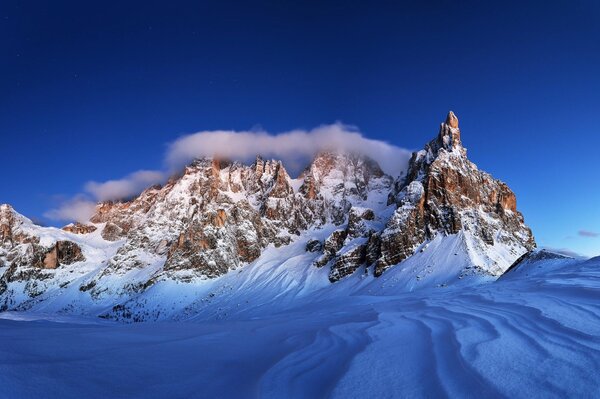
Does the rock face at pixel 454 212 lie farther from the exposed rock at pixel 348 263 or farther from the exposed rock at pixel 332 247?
the exposed rock at pixel 332 247

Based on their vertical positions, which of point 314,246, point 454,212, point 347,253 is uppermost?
point 454,212

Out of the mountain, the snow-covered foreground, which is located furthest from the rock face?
the snow-covered foreground

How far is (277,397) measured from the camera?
11.7 ft

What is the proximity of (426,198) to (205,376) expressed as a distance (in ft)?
392

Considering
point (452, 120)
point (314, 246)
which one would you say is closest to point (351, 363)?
point (452, 120)

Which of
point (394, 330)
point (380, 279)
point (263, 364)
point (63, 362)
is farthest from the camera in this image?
point (380, 279)

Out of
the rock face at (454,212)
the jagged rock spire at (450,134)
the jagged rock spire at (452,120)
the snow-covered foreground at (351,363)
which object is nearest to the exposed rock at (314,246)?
the rock face at (454,212)

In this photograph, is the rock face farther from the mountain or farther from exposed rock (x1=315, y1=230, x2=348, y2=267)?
exposed rock (x1=315, y1=230, x2=348, y2=267)

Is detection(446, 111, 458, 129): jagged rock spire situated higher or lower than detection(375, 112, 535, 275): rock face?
higher

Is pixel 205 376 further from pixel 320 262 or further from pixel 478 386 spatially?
pixel 320 262

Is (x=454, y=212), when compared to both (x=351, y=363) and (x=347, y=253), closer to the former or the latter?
(x=347, y=253)

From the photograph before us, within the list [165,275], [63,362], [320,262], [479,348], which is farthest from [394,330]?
[165,275]

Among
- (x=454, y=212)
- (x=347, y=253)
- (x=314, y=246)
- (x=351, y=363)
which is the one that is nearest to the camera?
(x=351, y=363)

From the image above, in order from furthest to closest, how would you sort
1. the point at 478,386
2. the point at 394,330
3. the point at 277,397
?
the point at 394,330 < the point at 277,397 < the point at 478,386
